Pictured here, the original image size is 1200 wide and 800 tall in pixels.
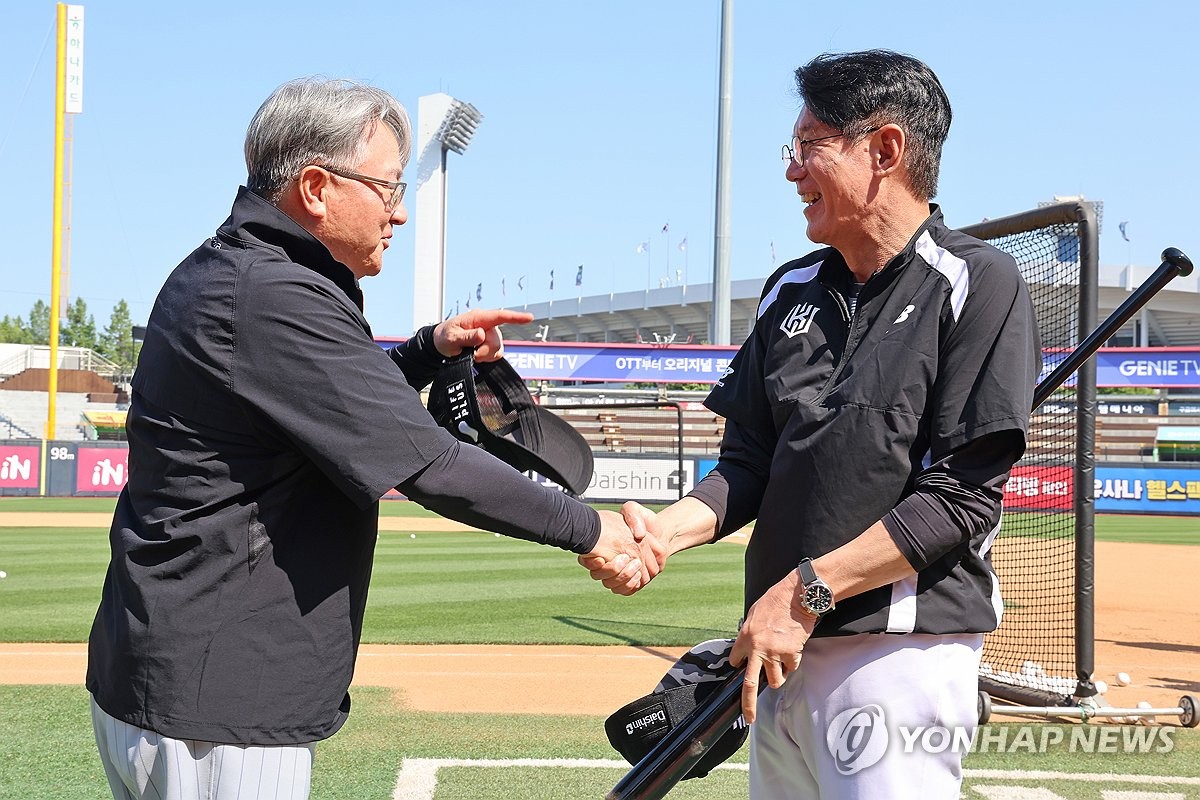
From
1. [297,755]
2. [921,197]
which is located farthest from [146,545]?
[921,197]

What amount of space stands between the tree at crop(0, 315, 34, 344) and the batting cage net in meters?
103

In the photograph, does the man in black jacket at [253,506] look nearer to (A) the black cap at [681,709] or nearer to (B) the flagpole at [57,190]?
(A) the black cap at [681,709]

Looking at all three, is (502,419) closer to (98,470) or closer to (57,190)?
(98,470)

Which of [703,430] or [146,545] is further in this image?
[703,430]

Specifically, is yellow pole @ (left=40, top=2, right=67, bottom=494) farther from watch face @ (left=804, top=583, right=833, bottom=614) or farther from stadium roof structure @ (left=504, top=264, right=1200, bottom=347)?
watch face @ (left=804, top=583, right=833, bottom=614)

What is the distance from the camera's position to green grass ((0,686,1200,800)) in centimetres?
496

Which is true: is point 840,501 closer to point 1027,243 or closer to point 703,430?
point 1027,243

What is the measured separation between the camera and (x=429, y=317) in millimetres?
51344

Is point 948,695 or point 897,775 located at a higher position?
point 948,695

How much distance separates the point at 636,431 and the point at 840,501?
109 ft

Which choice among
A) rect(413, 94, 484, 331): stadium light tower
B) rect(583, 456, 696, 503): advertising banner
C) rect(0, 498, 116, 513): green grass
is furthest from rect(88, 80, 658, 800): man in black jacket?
rect(413, 94, 484, 331): stadium light tower

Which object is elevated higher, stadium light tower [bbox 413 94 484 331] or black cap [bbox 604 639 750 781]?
stadium light tower [bbox 413 94 484 331]

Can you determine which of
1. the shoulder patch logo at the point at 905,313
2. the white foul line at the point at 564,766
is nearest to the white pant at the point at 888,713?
the shoulder patch logo at the point at 905,313

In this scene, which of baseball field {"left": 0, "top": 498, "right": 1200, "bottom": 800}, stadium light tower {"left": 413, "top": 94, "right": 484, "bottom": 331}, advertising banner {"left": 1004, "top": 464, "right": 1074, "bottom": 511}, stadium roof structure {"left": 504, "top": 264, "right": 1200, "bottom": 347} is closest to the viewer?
baseball field {"left": 0, "top": 498, "right": 1200, "bottom": 800}
